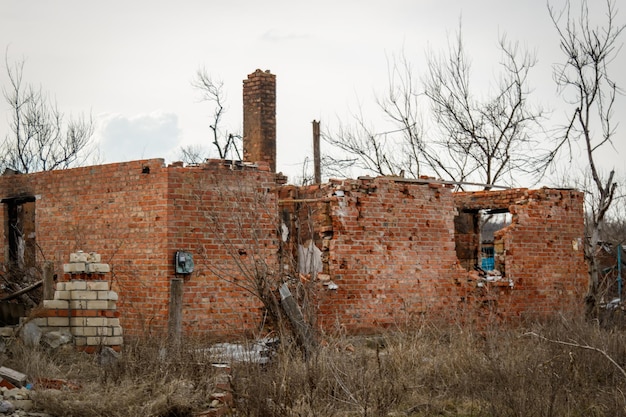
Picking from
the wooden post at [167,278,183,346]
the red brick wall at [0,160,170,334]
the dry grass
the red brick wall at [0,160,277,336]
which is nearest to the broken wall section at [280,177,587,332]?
the red brick wall at [0,160,277,336]

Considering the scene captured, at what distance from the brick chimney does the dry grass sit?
852 cm

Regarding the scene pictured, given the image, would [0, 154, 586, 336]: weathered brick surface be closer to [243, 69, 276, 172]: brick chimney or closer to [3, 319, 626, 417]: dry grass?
[3, 319, 626, 417]: dry grass

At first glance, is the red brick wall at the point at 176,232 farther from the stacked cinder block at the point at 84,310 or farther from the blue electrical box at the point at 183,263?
the stacked cinder block at the point at 84,310

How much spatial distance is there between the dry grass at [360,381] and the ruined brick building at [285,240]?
1610 millimetres

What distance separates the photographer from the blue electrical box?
11.4 metres

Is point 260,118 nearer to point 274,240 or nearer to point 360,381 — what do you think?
point 274,240

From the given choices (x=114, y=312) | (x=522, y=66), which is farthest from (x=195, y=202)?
(x=522, y=66)

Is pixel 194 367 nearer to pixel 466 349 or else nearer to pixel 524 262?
pixel 466 349

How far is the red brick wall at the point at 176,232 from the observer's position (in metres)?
11.5

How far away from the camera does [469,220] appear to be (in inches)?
661

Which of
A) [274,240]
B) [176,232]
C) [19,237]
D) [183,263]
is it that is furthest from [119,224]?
[19,237]

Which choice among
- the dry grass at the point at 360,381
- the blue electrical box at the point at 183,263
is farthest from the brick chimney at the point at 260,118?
the dry grass at the point at 360,381

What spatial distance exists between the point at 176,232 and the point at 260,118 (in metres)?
6.37

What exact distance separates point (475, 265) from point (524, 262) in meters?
2.00
